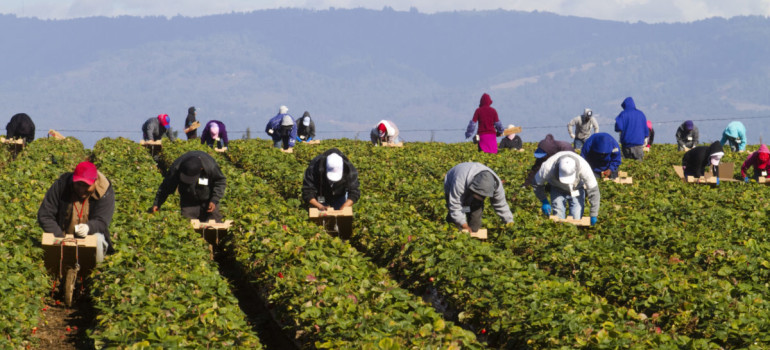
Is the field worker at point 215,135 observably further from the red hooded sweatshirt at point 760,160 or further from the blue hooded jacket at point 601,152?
the red hooded sweatshirt at point 760,160

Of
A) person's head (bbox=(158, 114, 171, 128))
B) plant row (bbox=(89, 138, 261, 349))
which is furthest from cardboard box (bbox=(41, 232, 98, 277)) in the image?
person's head (bbox=(158, 114, 171, 128))

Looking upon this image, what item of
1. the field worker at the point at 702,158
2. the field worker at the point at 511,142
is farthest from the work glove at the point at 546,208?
the field worker at the point at 511,142

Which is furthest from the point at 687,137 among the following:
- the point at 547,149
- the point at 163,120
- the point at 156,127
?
the point at 547,149

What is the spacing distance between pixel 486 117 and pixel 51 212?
655 inches

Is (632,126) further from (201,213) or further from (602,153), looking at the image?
(201,213)

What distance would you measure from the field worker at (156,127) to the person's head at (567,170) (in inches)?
632

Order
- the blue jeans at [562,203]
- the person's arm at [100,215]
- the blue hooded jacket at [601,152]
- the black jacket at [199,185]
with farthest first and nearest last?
1. the blue hooded jacket at [601,152]
2. the blue jeans at [562,203]
3. the black jacket at [199,185]
4. the person's arm at [100,215]

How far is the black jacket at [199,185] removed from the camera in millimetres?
14055

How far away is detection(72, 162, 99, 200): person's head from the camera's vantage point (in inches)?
428

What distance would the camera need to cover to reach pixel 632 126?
24.5 metres

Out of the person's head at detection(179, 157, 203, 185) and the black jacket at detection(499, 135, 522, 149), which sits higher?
the black jacket at detection(499, 135, 522, 149)

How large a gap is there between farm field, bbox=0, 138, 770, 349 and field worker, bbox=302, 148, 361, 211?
0.42 meters

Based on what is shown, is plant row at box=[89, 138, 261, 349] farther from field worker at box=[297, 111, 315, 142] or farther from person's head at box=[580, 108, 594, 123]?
field worker at box=[297, 111, 315, 142]

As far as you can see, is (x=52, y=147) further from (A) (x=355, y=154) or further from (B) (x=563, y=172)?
(B) (x=563, y=172)
